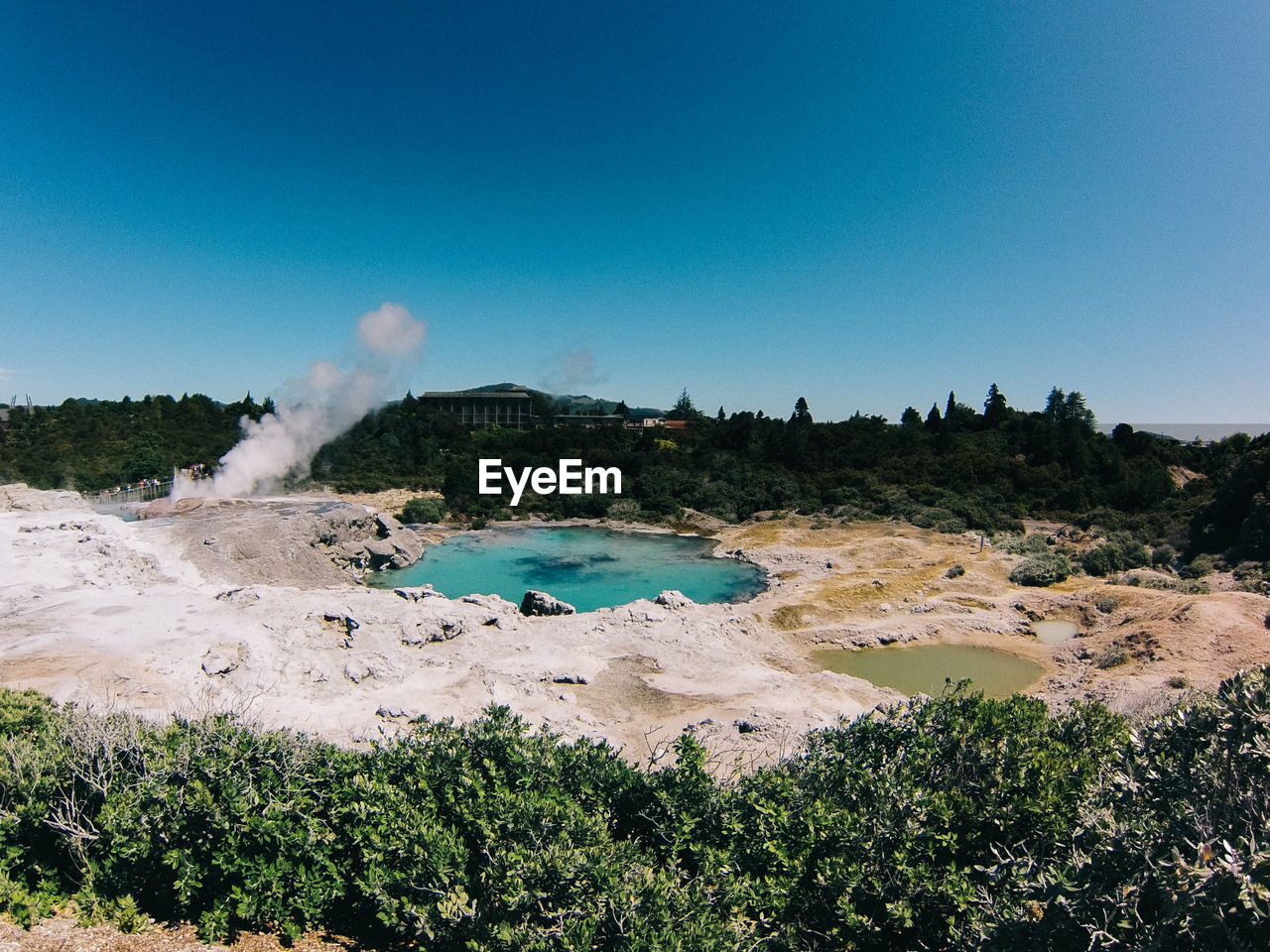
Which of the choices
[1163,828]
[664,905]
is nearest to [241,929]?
[664,905]

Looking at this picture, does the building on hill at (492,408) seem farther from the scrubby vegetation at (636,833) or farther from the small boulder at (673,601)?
the scrubby vegetation at (636,833)

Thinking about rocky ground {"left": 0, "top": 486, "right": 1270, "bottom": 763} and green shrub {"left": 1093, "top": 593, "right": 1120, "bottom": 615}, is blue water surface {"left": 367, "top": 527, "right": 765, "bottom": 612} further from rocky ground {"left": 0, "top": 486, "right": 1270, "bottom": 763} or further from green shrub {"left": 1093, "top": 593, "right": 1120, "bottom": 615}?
green shrub {"left": 1093, "top": 593, "right": 1120, "bottom": 615}

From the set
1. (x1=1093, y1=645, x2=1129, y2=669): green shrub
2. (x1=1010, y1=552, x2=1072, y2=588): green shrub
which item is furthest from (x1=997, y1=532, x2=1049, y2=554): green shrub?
(x1=1093, y1=645, x2=1129, y2=669): green shrub

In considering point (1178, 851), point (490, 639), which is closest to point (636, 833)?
point (1178, 851)

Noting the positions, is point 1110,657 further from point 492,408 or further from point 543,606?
point 492,408

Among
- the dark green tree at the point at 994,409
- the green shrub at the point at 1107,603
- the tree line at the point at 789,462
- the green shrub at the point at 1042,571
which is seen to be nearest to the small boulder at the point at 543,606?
the green shrub at the point at 1107,603

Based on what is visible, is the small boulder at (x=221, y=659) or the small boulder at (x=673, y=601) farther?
the small boulder at (x=673, y=601)
